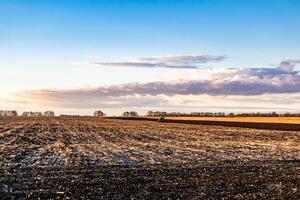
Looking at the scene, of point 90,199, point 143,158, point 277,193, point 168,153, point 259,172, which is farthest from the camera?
point 168,153

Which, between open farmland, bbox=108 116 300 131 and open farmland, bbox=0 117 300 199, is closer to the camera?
open farmland, bbox=0 117 300 199

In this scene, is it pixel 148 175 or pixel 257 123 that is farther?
pixel 257 123

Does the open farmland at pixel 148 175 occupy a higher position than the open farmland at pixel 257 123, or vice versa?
the open farmland at pixel 257 123

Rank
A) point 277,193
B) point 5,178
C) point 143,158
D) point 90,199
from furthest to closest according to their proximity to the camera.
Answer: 1. point 143,158
2. point 5,178
3. point 277,193
4. point 90,199

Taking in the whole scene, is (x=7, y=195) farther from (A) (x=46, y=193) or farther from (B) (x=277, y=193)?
(B) (x=277, y=193)

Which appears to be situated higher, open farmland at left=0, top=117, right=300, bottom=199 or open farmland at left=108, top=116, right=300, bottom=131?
open farmland at left=108, top=116, right=300, bottom=131

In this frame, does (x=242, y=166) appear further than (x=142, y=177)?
Yes

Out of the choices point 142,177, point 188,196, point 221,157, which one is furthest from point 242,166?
point 188,196

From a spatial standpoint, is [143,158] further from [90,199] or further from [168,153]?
[90,199]

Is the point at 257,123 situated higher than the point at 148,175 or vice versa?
the point at 257,123

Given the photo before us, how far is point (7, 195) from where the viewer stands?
48.8ft

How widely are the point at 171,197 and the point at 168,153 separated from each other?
14393 mm

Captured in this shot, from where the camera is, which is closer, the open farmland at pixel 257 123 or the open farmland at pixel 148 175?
the open farmland at pixel 148 175

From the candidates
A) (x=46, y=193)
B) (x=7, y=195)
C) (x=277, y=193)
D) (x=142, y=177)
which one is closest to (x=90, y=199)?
(x=46, y=193)
